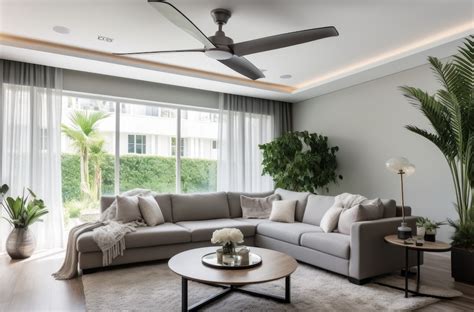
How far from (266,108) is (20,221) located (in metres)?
4.69

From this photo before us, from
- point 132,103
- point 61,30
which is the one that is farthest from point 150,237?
point 132,103

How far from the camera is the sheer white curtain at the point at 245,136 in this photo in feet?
20.7

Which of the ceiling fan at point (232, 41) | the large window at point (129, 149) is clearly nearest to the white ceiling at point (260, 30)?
the ceiling fan at point (232, 41)

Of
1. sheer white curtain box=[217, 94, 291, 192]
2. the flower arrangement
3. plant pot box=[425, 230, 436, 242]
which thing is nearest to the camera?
the flower arrangement

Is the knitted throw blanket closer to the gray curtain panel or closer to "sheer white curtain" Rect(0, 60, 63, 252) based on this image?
"sheer white curtain" Rect(0, 60, 63, 252)

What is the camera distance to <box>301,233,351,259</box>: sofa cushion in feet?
11.0

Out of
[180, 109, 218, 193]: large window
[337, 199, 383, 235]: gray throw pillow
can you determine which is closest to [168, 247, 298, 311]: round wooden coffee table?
[337, 199, 383, 235]: gray throw pillow

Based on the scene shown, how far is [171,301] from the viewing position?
285 cm

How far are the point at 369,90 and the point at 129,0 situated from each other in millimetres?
4048

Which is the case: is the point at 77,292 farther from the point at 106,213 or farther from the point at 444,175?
the point at 444,175

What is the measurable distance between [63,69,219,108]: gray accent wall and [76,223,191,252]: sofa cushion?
249 centimetres

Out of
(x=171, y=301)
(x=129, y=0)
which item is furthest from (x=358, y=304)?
(x=129, y=0)

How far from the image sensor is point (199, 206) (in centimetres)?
489

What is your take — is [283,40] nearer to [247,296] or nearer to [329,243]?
[329,243]
